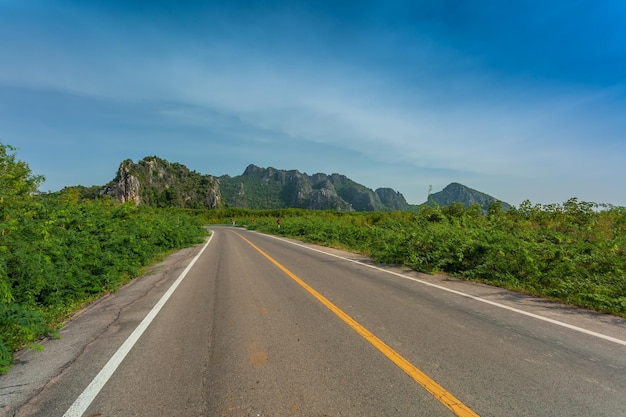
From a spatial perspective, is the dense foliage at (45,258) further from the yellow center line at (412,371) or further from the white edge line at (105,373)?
the yellow center line at (412,371)

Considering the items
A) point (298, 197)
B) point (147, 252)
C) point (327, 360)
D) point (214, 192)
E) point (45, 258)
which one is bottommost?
point (147, 252)

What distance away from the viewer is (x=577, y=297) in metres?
6.27

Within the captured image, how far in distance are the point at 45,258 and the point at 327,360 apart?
5.67m

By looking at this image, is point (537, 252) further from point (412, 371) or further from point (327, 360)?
point (327, 360)

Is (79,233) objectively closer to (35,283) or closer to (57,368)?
(35,283)

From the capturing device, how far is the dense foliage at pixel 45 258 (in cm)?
446

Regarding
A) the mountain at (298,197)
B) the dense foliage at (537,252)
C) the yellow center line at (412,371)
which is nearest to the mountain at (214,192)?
the mountain at (298,197)

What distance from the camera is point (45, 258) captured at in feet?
19.2

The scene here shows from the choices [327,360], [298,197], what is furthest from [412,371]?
[298,197]

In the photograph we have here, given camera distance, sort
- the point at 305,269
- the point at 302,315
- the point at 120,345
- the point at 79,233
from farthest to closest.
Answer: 1. the point at 305,269
2. the point at 79,233
3. the point at 302,315
4. the point at 120,345

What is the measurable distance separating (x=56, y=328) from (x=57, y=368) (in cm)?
156

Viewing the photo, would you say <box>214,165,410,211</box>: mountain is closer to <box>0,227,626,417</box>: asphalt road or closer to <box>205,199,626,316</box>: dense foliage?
<box>205,199,626,316</box>: dense foliage

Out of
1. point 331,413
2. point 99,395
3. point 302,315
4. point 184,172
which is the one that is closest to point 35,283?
point 99,395

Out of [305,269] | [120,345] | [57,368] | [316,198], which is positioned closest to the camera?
A: [57,368]
